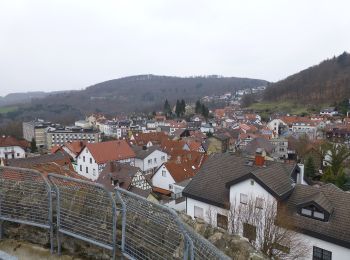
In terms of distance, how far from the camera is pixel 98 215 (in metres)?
5.93

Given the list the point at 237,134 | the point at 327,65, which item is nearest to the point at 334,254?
the point at 237,134

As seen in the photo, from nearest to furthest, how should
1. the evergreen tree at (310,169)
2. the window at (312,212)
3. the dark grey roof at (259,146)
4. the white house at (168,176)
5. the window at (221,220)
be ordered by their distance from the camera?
the window at (312,212), the window at (221,220), the white house at (168,176), the evergreen tree at (310,169), the dark grey roof at (259,146)

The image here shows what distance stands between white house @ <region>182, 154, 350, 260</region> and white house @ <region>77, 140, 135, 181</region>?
82.8ft

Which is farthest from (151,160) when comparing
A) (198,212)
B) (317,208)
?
(317,208)

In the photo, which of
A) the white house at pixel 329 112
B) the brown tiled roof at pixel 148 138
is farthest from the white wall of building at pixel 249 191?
the white house at pixel 329 112

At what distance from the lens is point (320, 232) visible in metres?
13.8

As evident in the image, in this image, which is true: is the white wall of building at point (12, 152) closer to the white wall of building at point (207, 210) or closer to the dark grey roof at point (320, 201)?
the white wall of building at point (207, 210)

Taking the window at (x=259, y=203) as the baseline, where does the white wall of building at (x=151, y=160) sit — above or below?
below

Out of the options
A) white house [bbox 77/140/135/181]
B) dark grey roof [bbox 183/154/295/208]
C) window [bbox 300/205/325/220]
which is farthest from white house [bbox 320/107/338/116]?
window [bbox 300/205/325/220]

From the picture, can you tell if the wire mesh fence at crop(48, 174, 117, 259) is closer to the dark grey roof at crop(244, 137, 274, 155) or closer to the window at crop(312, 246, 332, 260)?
the window at crop(312, 246, 332, 260)

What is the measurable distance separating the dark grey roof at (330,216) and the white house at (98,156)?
30072 millimetres

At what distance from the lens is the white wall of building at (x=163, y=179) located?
112 feet

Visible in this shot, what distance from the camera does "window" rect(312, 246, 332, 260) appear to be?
44.4 feet

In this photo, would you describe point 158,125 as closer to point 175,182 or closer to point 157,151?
point 157,151
